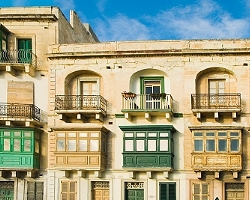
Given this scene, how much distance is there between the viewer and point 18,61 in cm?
3147

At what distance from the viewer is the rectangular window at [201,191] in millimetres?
29234

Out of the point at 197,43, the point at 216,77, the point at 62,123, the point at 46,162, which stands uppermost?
the point at 197,43

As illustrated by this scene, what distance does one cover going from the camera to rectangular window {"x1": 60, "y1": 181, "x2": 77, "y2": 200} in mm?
30203

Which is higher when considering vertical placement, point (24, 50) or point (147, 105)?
point (24, 50)

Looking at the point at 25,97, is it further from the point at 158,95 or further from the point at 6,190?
the point at 158,95

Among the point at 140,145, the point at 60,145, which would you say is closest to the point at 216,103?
the point at 140,145

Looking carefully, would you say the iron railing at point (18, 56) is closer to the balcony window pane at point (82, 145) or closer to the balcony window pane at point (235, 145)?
the balcony window pane at point (82, 145)

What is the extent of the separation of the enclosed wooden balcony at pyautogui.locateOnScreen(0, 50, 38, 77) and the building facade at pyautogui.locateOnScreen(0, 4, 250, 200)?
0.19ft

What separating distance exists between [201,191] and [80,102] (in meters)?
8.33

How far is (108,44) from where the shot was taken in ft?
102

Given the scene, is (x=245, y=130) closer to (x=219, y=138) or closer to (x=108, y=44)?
(x=219, y=138)

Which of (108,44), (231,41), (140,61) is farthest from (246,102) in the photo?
(108,44)

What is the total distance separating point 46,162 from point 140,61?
25.7 ft

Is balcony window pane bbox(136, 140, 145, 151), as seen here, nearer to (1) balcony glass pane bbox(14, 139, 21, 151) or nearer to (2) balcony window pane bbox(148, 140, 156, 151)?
(2) balcony window pane bbox(148, 140, 156, 151)
